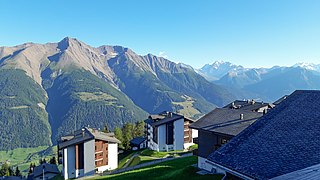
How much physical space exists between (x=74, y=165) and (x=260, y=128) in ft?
160

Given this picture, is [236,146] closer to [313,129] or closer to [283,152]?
[283,152]

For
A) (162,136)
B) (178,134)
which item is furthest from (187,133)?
(162,136)

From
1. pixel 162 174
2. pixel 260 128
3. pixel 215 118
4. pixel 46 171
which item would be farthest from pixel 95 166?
pixel 260 128

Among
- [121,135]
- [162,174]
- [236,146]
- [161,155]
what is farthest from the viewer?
[121,135]

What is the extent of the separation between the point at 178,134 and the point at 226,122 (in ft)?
122

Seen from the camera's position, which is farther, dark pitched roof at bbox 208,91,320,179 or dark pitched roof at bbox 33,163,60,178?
dark pitched roof at bbox 33,163,60,178

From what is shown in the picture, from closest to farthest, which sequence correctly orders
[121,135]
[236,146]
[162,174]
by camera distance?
1. [236,146]
2. [162,174]
3. [121,135]

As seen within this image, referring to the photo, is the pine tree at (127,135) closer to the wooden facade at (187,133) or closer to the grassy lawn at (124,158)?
the grassy lawn at (124,158)

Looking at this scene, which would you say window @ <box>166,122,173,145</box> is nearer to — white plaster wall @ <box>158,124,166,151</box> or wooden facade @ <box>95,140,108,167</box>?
white plaster wall @ <box>158,124,166,151</box>

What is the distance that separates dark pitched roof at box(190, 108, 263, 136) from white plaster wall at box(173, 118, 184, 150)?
106 ft

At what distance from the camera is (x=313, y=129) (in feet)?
50.8

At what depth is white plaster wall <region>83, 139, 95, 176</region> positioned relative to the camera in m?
59.3

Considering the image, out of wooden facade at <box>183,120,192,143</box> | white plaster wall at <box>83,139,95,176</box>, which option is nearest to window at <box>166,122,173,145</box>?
wooden facade at <box>183,120,192,143</box>

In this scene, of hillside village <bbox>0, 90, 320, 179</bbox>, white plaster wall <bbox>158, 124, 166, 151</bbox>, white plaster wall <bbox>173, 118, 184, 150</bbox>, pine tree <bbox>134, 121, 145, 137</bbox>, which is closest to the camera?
hillside village <bbox>0, 90, 320, 179</bbox>
